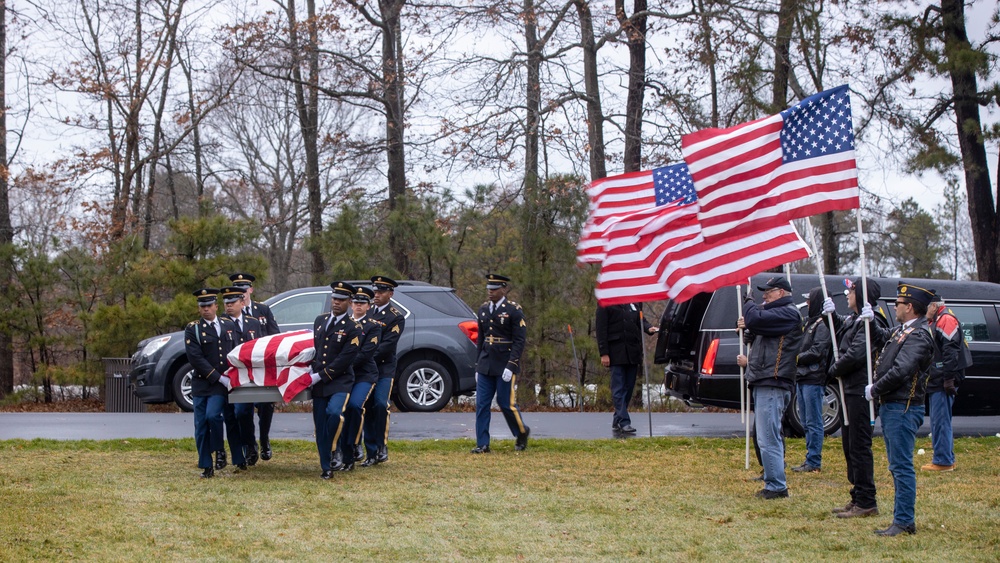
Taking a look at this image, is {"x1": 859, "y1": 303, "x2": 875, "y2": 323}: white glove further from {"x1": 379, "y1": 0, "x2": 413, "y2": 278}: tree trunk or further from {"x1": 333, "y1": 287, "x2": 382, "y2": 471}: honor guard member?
{"x1": 379, "y1": 0, "x2": 413, "y2": 278}: tree trunk

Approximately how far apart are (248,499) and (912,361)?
492cm

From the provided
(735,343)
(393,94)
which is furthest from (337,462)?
(393,94)

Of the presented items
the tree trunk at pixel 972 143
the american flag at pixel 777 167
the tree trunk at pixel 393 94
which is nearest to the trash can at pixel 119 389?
the tree trunk at pixel 393 94

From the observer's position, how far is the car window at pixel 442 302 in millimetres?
15891

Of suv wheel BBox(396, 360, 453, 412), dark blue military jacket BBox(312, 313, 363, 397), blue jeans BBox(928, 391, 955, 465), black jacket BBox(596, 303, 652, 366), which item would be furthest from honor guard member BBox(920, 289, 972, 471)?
suv wheel BBox(396, 360, 453, 412)

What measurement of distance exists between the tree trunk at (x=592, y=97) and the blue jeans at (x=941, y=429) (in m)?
11.8

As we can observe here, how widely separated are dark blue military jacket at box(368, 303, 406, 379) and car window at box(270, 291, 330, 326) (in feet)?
16.7

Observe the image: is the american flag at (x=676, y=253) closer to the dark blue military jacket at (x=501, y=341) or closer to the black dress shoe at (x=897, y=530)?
the dark blue military jacket at (x=501, y=341)

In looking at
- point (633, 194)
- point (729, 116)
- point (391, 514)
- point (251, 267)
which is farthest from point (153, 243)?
point (391, 514)

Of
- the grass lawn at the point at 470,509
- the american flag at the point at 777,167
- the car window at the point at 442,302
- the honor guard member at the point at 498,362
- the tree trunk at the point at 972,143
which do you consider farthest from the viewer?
the tree trunk at the point at 972,143

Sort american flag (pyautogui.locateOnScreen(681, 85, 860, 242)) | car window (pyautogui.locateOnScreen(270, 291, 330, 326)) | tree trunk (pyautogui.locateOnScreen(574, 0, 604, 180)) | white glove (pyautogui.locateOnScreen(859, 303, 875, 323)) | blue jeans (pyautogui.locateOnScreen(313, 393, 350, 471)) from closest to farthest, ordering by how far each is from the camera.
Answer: white glove (pyautogui.locateOnScreen(859, 303, 875, 323)), american flag (pyautogui.locateOnScreen(681, 85, 860, 242)), blue jeans (pyautogui.locateOnScreen(313, 393, 350, 471)), car window (pyautogui.locateOnScreen(270, 291, 330, 326)), tree trunk (pyautogui.locateOnScreen(574, 0, 604, 180))

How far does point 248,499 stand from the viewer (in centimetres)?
833

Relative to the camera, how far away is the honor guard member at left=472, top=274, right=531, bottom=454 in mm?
11250

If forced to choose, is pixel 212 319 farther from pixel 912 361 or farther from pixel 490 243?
pixel 490 243
